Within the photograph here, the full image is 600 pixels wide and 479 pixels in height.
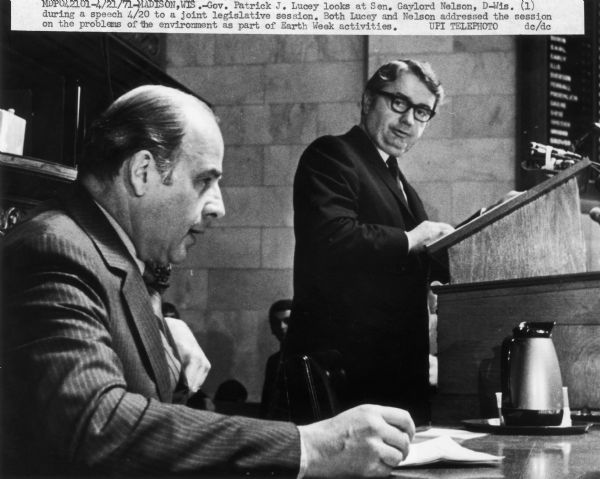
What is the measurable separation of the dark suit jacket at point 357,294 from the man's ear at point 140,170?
97 cm

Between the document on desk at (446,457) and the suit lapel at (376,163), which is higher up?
the suit lapel at (376,163)

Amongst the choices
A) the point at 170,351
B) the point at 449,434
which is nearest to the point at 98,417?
the point at 170,351

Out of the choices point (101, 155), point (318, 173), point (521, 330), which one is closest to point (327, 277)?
point (318, 173)

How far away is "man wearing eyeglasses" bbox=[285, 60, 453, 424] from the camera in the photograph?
198 centimetres

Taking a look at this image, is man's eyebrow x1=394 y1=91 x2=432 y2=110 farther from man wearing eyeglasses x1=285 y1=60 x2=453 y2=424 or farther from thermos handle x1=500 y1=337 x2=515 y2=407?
thermos handle x1=500 y1=337 x2=515 y2=407

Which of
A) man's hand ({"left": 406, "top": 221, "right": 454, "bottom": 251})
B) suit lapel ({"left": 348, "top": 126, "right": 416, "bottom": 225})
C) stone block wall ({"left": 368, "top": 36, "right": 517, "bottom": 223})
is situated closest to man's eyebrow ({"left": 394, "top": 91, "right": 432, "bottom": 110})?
suit lapel ({"left": 348, "top": 126, "right": 416, "bottom": 225})

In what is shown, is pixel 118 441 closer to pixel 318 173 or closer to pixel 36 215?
pixel 36 215

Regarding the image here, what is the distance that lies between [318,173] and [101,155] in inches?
41.4

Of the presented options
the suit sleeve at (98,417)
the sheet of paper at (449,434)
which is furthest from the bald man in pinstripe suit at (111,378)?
the sheet of paper at (449,434)

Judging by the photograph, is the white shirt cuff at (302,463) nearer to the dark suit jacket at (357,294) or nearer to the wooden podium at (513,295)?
the wooden podium at (513,295)

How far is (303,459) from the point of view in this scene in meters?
0.83

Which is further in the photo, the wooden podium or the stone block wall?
the stone block wall

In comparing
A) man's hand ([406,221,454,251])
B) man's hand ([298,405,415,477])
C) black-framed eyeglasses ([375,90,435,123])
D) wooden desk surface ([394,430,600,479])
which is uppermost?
black-framed eyeglasses ([375,90,435,123])

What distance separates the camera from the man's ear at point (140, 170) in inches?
42.2
